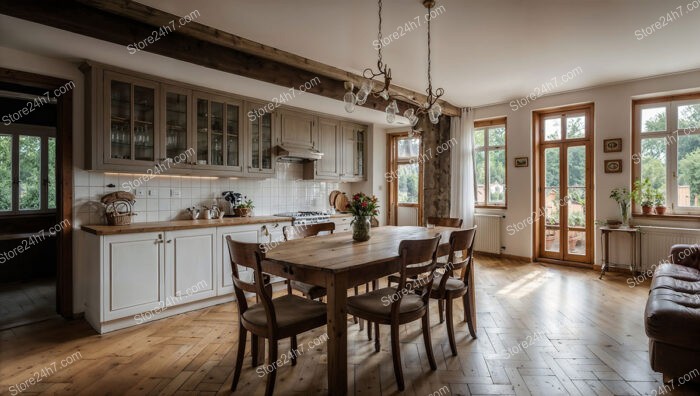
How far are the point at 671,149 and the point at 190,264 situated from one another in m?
5.78

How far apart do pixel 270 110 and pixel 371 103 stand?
4.37 ft

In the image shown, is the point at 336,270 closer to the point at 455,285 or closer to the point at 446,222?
the point at 455,285

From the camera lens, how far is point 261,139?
4.45 m

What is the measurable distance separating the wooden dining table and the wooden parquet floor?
33 cm

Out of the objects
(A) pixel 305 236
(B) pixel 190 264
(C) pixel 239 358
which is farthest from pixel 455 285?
(B) pixel 190 264

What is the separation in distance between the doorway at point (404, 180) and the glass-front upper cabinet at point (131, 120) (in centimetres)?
420

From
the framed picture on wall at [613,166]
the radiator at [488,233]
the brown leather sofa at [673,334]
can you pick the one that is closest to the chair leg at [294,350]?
the brown leather sofa at [673,334]

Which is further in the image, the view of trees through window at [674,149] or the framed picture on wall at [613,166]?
the framed picture on wall at [613,166]

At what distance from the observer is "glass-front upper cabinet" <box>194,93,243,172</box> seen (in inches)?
153

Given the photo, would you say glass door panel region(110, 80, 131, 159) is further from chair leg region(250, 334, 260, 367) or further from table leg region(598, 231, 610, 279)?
table leg region(598, 231, 610, 279)

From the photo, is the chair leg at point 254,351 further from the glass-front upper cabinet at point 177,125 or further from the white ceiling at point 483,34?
the white ceiling at point 483,34

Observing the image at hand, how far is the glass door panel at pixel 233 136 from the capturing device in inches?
163

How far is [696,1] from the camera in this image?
8.73 feet

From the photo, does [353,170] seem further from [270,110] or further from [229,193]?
[229,193]
